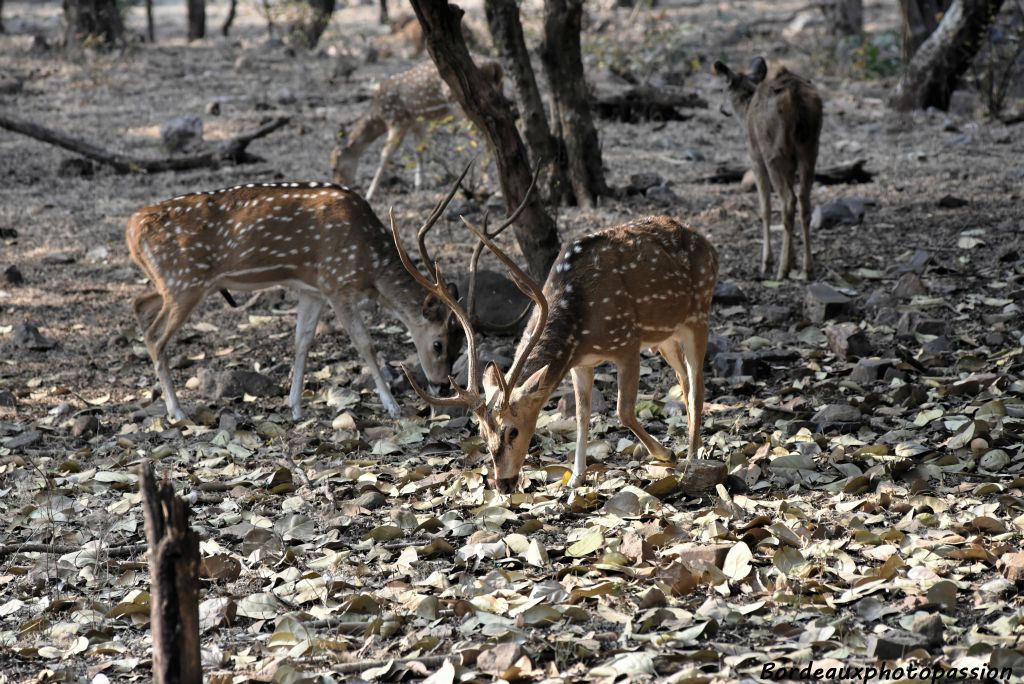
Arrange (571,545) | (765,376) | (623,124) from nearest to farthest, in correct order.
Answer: (571,545)
(765,376)
(623,124)

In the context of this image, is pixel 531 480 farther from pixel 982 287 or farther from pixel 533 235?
pixel 982 287

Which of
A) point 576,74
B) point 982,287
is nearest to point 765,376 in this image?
point 982,287

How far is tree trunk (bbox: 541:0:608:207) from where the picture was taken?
35.4 ft

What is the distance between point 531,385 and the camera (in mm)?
5723

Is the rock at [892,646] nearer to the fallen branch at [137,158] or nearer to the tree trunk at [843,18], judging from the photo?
the fallen branch at [137,158]

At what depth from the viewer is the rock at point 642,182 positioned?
1181 cm

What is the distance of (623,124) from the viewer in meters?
15.6

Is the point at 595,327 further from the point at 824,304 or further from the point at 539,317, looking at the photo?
the point at 824,304

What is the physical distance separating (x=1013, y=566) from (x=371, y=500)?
298cm

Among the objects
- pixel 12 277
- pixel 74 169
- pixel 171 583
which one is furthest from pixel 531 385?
pixel 74 169

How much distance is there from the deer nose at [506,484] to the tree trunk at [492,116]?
2876 millimetres

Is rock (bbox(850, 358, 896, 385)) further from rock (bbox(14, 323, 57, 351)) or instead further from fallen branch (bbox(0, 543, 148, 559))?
rock (bbox(14, 323, 57, 351))

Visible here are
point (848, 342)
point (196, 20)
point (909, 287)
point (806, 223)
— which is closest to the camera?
point (848, 342)

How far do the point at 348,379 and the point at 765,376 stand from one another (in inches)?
110
